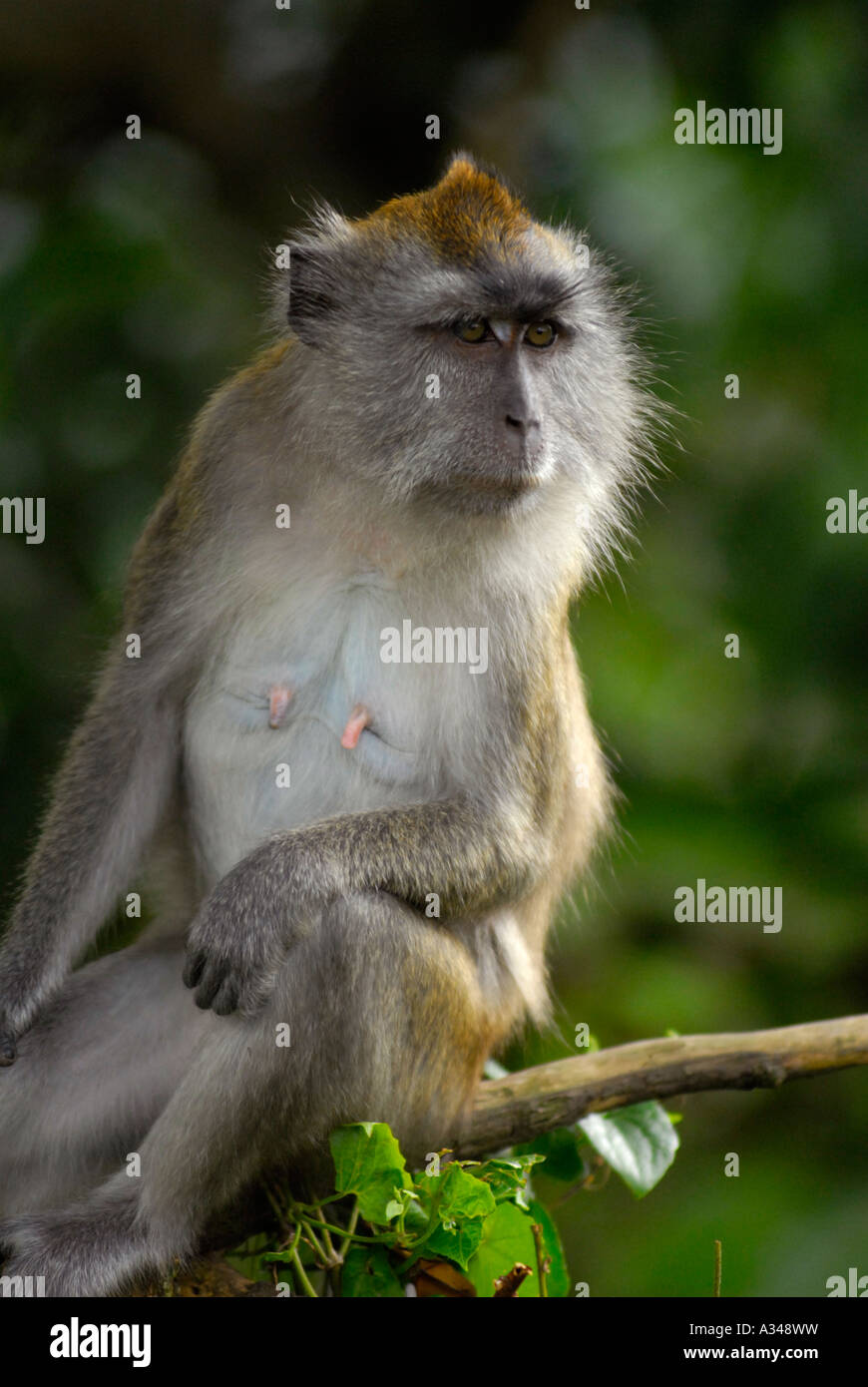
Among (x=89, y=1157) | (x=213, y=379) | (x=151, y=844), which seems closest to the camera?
(x=89, y=1157)

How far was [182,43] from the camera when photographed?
8.99 meters

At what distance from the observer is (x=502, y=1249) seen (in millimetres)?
4871

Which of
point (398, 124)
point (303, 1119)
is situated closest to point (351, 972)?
point (303, 1119)

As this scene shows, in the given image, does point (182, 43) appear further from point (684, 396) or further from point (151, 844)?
point (151, 844)

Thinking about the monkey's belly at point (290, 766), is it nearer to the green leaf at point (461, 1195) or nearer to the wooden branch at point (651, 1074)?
the wooden branch at point (651, 1074)

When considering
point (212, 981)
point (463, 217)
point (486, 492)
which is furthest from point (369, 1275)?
point (463, 217)

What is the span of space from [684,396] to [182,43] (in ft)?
11.4

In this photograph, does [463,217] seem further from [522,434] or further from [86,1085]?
[86,1085]

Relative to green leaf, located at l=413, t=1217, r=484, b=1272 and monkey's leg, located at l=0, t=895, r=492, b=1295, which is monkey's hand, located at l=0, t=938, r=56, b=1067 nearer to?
monkey's leg, located at l=0, t=895, r=492, b=1295

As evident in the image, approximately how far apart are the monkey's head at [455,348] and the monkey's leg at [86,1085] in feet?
6.49

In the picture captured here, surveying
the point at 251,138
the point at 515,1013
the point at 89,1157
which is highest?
the point at 251,138

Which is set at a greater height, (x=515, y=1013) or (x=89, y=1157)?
(x=515, y=1013)

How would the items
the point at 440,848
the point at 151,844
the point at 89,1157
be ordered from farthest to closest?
the point at 151,844, the point at 89,1157, the point at 440,848

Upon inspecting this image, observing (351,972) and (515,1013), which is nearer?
(351,972)
